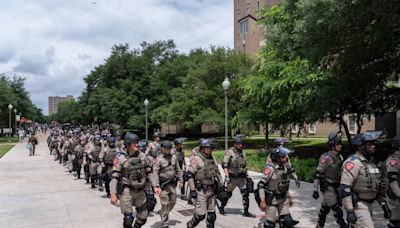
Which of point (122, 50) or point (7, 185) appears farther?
point (122, 50)

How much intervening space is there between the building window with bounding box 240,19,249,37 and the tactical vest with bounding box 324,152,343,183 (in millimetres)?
51208

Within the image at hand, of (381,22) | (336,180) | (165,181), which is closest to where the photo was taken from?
(336,180)

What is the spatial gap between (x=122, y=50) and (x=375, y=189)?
53.0m

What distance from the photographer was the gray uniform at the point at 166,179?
320 inches

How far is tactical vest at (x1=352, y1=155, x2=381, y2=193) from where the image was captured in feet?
18.6

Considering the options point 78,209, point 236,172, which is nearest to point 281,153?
point 236,172

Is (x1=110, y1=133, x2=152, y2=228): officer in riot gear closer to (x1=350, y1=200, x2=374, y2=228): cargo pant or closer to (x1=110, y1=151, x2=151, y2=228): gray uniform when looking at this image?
(x1=110, y1=151, x2=151, y2=228): gray uniform

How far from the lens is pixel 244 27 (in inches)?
2272

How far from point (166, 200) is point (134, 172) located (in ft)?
5.19

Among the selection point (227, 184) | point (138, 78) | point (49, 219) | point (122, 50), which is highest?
point (122, 50)

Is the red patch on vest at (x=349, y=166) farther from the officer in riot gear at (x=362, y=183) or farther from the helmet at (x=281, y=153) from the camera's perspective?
the helmet at (x=281, y=153)

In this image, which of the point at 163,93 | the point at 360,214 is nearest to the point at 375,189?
the point at 360,214

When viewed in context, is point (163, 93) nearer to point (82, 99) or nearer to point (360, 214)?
point (82, 99)

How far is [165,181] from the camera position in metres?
8.31
